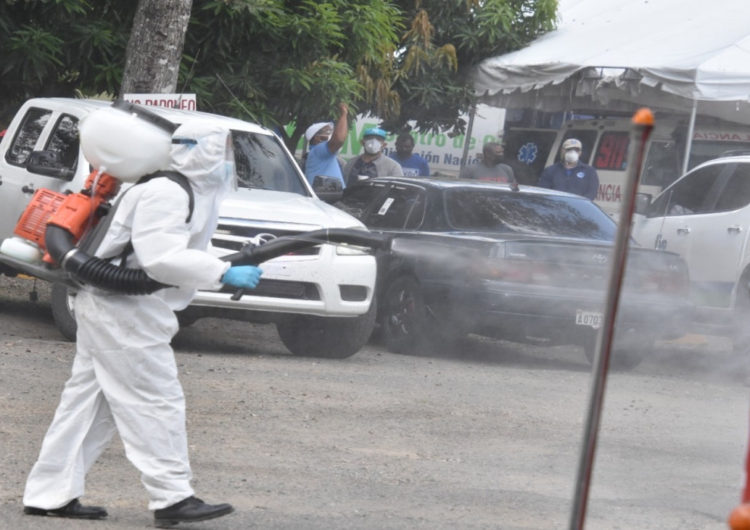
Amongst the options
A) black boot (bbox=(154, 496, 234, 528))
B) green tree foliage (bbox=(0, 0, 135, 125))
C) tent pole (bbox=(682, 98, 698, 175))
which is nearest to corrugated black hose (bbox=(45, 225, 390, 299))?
black boot (bbox=(154, 496, 234, 528))

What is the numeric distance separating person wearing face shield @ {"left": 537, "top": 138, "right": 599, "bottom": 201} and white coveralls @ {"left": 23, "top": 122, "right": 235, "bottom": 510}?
33.7ft

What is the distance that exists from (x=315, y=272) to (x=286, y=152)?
1727 mm

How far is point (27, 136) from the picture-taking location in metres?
12.0

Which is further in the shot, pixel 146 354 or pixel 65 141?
pixel 65 141

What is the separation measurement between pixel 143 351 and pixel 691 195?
8.76 m

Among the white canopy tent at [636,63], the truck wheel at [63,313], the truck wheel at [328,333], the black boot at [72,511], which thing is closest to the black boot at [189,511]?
the black boot at [72,511]

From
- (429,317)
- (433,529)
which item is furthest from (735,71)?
(433,529)

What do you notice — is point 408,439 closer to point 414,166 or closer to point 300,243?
point 300,243

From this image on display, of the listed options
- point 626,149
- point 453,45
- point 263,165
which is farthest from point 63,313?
point 453,45

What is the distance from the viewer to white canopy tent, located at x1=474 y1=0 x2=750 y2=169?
603 inches

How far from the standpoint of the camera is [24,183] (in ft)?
37.4

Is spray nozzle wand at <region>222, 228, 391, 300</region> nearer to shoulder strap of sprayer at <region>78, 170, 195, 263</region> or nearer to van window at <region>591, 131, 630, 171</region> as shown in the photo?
shoulder strap of sprayer at <region>78, 170, 195, 263</region>

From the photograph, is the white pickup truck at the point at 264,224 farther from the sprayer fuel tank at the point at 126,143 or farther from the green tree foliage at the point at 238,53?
the sprayer fuel tank at the point at 126,143

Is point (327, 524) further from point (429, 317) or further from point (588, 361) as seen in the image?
point (588, 361)
